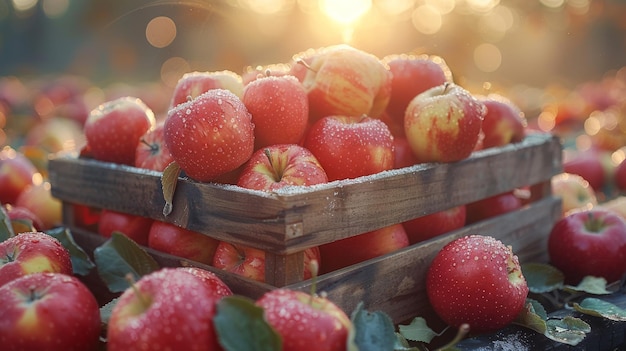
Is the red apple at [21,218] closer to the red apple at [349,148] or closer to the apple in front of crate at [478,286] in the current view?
the red apple at [349,148]

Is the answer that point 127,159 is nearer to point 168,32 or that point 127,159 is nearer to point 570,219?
point 570,219

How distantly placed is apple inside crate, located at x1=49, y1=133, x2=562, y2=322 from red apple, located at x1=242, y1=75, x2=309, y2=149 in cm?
23

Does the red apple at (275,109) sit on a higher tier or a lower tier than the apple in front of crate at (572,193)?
higher

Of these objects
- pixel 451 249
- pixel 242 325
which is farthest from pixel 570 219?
pixel 242 325

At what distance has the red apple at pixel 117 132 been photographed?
1.92m

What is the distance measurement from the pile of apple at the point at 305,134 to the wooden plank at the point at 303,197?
57 mm

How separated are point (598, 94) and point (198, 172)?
5359mm

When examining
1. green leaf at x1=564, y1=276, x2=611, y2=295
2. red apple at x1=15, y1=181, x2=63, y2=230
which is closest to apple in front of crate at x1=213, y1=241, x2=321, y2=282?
green leaf at x1=564, y1=276, x2=611, y2=295

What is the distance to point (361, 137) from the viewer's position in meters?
1.64

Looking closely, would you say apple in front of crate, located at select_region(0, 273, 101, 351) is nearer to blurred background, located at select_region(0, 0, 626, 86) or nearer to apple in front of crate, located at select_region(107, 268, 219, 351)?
apple in front of crate, located at select_region(107, 268, 219, 351)

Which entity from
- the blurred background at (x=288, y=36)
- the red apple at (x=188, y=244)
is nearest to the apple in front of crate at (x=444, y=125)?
the red apple at (x=188, y=244)

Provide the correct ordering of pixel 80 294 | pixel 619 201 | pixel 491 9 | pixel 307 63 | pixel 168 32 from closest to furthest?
1. pixel 80 294
2. pixel 307 63
3. pixel 619 201
4. pixel 491 9
5. pixel 168 32

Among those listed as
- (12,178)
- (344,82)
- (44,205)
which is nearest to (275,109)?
(344,82)

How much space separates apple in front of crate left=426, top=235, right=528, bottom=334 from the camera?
4.97 feet
